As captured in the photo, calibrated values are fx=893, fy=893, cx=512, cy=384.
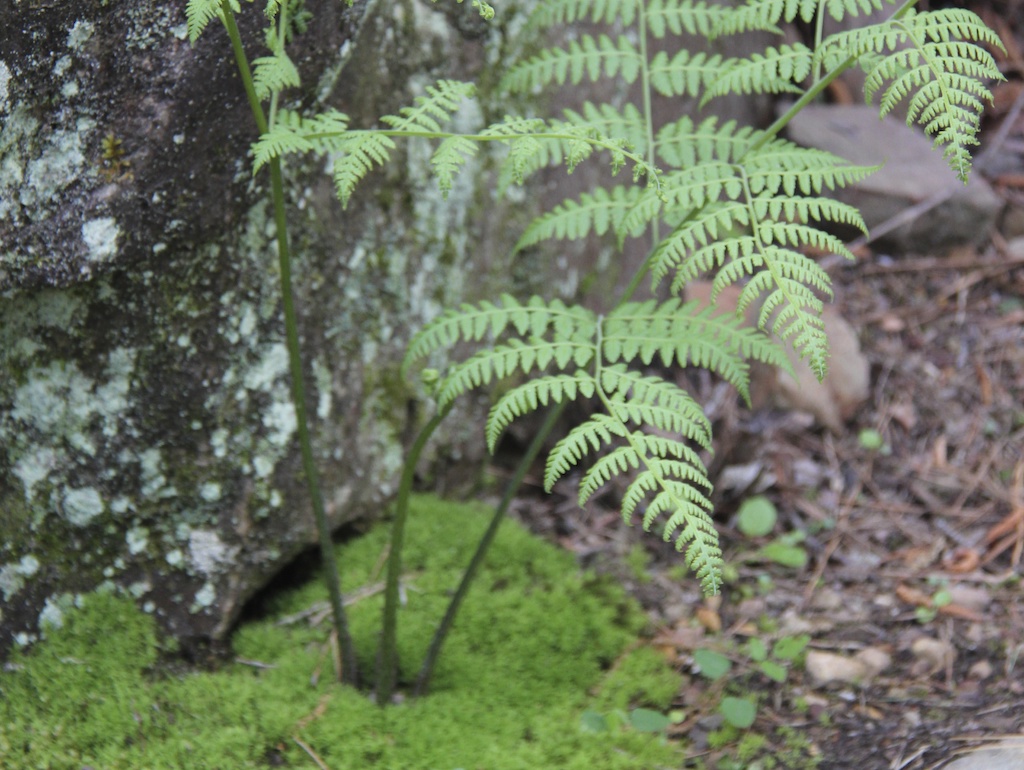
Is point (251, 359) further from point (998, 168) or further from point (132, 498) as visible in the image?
point (998, 168)

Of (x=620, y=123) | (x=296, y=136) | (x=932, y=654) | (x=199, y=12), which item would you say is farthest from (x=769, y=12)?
(x=932, y=654)

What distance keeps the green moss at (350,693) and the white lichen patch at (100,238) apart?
97cm

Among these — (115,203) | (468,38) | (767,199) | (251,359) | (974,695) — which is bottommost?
(974,695)

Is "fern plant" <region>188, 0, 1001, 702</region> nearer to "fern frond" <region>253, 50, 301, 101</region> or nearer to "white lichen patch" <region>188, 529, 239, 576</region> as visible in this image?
"fern frond" <region>253, 50, 301, 101</region>

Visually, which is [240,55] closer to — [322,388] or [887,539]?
[322,388]

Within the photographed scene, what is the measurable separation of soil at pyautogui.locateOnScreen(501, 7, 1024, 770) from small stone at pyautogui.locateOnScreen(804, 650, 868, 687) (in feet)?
0.03

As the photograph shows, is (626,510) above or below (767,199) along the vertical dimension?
below

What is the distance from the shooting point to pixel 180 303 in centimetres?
239

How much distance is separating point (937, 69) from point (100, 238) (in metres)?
1.91

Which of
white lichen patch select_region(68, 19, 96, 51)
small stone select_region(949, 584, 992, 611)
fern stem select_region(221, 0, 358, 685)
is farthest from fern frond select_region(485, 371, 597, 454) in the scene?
small stone select_region(949, 584, 992, 611)

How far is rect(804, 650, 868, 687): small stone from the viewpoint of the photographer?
2711 millimetres

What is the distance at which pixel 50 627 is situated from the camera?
7.93ft

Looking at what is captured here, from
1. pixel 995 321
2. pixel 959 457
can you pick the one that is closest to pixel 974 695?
pixel 959 457

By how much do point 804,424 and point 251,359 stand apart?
7.63 feet
